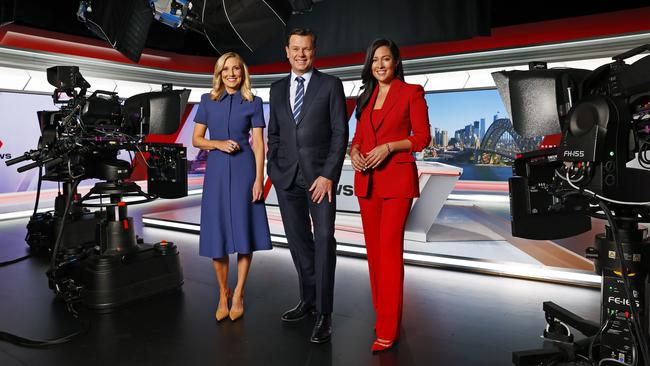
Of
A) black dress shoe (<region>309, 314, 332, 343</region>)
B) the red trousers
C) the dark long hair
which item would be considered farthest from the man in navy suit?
the red trousers

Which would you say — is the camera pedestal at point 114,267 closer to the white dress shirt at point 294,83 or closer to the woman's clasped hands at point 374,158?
the white dress shirt at point 294,83

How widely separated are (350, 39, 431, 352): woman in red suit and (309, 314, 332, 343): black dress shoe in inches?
10.8

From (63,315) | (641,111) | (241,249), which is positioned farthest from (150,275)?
(641,111)

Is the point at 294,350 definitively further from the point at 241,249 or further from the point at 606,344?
the point at 606,344

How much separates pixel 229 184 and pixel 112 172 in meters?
1.03

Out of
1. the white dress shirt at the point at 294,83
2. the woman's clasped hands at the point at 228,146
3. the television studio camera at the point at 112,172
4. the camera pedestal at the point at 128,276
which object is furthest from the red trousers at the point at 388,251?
the camera pedestal at the point at 128,276

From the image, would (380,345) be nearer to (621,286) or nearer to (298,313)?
(298,313)

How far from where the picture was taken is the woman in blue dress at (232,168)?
8.00ft

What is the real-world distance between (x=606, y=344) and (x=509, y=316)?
105 centimetres

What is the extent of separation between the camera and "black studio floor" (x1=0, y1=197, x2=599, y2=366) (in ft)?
6.89

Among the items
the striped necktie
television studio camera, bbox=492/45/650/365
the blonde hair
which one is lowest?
television studio camera, bbox=492/45/650/365

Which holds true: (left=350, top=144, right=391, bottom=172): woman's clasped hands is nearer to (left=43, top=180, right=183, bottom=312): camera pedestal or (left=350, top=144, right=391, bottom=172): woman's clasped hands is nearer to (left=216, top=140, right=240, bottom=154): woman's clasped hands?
(left=216, top=140, right=240, bottom=154): woman's clasped hands

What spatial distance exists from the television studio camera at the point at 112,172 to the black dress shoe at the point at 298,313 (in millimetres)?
1063

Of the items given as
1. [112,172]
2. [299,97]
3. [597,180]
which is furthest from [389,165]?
[112,172]
